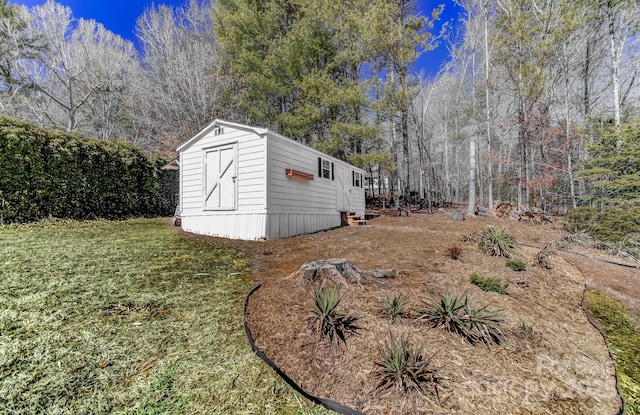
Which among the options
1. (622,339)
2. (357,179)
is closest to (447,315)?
(622,339)

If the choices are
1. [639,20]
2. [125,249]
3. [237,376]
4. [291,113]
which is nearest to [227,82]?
[291,113]

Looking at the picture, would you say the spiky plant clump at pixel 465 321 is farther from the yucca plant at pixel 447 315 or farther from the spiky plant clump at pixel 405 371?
the spiky plant clump at pixel 405 371

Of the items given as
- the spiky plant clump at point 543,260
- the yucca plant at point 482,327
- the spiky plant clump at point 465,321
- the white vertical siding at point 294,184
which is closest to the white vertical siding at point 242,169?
the white vertical siding at point 294,184

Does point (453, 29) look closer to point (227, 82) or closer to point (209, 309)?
point (227, 82)

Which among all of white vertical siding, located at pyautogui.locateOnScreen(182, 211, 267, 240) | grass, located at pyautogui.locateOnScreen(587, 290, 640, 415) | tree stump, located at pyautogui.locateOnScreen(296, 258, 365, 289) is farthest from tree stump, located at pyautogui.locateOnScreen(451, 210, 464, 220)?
tree stump, located at pyautogui.locateOnScreen(296, 258, 365, 289)

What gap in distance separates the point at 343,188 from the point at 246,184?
15.5 ft

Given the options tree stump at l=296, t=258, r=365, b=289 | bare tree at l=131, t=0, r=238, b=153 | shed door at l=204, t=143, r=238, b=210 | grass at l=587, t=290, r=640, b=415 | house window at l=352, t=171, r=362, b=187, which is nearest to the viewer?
grass at l=587, t=290, r=640, b=415

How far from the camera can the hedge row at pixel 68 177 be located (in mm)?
6020

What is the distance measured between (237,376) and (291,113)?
13.1 metres

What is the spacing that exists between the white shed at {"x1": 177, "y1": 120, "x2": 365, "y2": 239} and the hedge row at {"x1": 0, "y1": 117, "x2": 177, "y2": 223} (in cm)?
263

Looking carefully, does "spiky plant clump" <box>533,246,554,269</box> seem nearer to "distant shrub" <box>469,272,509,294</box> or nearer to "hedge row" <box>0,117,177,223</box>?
"distant shrub" <box>469,272,509,294</box>

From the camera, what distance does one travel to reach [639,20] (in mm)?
8094

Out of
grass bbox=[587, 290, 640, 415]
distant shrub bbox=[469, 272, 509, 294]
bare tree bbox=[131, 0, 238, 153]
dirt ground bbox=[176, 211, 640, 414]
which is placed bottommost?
grass bbox=[587, 290, 640, 415]

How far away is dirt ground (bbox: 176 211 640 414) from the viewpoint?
1688mm
